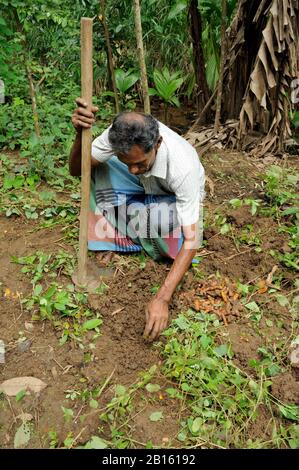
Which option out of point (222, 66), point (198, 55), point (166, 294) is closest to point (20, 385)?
point (166, 294)

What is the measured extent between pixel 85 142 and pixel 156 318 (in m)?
0.89

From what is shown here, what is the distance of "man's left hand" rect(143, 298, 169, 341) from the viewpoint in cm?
216

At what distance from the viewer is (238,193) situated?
3.32 meters

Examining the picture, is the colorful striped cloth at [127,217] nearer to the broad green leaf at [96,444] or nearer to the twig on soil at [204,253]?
the twig on soil at [204,253]

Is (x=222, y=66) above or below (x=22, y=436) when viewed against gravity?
above

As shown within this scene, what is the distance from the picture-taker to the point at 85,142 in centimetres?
212

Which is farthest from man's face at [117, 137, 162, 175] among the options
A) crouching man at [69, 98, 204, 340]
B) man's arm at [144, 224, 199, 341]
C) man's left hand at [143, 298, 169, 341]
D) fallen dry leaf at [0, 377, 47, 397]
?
fallen dry leaf at [0, 377, 47, 397]

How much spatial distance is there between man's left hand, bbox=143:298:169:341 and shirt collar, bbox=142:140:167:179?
624 millimetres

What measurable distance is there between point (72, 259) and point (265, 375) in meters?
1.24

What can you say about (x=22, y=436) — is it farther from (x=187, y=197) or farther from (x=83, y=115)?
(x=83, y=115)

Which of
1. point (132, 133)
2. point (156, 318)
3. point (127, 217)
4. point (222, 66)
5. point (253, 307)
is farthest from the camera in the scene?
point (222, 66)

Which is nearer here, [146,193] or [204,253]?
[146,193]

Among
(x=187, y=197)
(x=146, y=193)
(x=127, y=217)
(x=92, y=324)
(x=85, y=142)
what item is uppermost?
(x=85, y=142)
